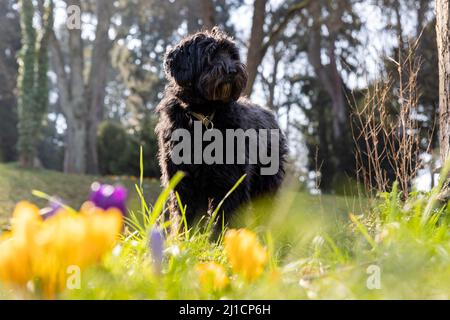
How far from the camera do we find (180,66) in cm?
464

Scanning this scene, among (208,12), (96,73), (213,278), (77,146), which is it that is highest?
(208,12)

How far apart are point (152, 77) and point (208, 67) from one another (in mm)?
22735

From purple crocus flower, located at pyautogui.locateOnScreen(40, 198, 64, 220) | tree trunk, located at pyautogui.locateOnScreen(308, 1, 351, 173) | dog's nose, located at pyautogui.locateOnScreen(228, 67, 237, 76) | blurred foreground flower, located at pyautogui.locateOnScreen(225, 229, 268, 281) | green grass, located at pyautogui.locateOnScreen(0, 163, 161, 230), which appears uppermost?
tree trunk, located at pyautogui.locateOnScreen(308, 1, 351, 173)

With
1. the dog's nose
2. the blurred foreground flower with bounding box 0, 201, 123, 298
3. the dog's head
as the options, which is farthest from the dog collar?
the blurred foreground flower with bounding box 0, 201, 123, 298

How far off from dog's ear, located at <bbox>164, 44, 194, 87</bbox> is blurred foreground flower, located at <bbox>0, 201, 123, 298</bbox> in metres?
3.19

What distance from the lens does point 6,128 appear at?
2552 centimetres

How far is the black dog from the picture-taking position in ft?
14.6

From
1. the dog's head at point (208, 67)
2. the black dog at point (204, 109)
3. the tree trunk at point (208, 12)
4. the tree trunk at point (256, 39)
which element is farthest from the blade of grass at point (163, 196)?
the tree trunk at point (208, 12)

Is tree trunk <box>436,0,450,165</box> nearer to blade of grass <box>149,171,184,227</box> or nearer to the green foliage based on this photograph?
blade of grass <box>149,171,184,227</box>

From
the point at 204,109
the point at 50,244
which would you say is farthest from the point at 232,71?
the point at 50,244

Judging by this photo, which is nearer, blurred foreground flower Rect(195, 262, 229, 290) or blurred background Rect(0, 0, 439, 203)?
blurred foreground flower Rect(195, 262, 229, 290)

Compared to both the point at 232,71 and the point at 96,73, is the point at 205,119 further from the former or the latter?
the point at 96,73

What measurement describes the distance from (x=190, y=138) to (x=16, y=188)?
953 centimetres

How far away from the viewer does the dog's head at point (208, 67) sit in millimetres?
4430
